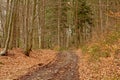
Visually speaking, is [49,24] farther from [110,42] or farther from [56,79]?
[56,79]

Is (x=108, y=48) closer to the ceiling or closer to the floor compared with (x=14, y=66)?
closer to the ceiling

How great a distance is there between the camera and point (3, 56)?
2136 cm

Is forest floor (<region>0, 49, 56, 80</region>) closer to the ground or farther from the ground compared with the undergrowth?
closer to the ground

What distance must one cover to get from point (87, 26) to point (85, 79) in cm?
4041

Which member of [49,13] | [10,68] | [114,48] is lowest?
[10,68]

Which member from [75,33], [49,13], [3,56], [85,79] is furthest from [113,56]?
[49,13]

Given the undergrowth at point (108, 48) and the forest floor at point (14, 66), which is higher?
the undergrowth at point (108, 48)

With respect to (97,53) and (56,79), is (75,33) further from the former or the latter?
(56,79)

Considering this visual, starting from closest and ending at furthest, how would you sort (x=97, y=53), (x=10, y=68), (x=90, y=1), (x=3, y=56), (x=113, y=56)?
1. (x=113, y=56)
2. (x=10, y=68)
3. (x=97, y=53)
4. (x=3, y=56)
5. (x=90, y=1)

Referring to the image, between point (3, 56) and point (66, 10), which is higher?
point (66, 10)

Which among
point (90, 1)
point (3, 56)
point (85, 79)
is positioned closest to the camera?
point (85, 79)

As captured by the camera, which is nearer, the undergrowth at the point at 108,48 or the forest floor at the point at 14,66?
the forest floor at the point at 14,66

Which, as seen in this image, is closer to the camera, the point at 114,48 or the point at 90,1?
the point at 114,48

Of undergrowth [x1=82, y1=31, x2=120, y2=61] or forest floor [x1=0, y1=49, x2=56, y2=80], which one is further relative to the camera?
undergrowth [x1=82, y1=31, x2=120, y2=61]
